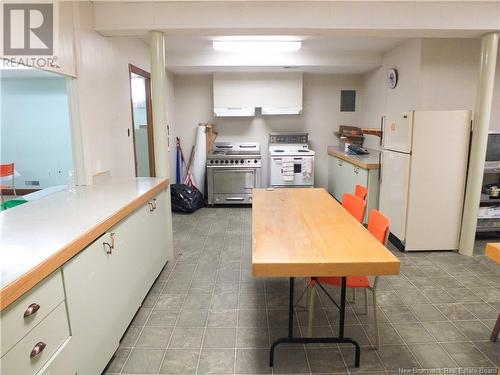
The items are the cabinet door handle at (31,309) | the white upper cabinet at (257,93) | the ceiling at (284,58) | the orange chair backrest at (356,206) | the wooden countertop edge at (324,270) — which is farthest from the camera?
the white upper cabinet at (257,93)

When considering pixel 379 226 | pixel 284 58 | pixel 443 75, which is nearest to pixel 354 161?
pixel 443 75

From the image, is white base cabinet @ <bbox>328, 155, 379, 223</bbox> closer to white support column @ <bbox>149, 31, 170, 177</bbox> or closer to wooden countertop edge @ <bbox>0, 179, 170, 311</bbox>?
white support column @ <bbox>149, 31, 170, 177</bbox>

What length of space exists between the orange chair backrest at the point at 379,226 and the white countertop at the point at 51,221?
152 cm

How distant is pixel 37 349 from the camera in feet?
3.86

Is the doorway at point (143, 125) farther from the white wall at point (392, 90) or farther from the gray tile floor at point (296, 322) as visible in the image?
the white wall at point (392, 90)

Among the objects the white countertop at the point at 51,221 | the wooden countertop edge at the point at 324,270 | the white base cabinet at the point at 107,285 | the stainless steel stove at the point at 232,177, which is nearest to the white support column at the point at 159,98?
the white countertop at the point at 51,221

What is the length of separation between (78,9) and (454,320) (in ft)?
11.7

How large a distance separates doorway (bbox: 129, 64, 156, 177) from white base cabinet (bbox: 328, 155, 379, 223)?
104 inches

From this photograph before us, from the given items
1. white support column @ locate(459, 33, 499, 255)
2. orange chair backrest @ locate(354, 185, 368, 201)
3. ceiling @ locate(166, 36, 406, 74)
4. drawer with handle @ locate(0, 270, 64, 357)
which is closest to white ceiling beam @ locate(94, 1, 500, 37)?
white support column @ locate(459, 33, 499, 255)

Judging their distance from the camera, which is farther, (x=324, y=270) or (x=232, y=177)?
(x=232, y=177)

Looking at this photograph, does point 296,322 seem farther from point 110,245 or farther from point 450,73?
point 450,73

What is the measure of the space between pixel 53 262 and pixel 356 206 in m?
1.97

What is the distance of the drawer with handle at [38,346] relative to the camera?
1065mm

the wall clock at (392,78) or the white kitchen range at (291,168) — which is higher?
the wall clock at (392,78)
